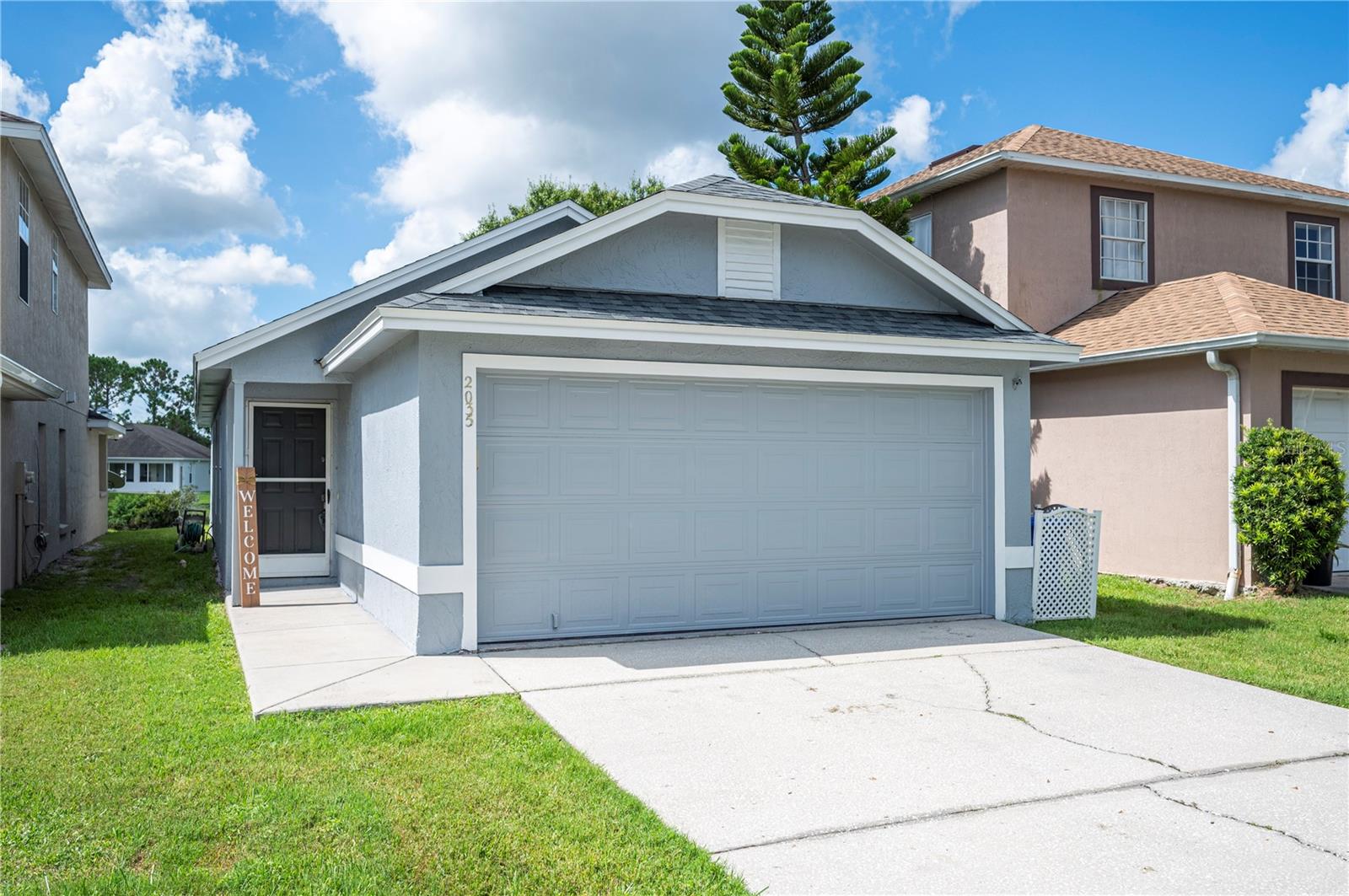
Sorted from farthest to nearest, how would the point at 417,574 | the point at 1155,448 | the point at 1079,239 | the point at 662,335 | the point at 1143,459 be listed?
the point at 1079,239 → the point at 1143,459 → the point at 1155,448 → the point at 662,335 → the point at 417,574

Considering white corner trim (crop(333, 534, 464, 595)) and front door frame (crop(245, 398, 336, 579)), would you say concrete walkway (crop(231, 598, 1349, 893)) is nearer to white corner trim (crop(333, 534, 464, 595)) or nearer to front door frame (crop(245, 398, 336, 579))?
white corner trim (crop(333, 534, 464, 595))

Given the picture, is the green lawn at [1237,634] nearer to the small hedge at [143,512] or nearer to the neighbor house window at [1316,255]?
the neighbor house window at [1316,255]

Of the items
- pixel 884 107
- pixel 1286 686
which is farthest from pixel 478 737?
pixel 884 107

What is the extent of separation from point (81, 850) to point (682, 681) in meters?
4.00

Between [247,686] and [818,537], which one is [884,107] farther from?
[247,686]

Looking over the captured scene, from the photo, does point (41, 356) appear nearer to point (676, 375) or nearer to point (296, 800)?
point (676, 375)

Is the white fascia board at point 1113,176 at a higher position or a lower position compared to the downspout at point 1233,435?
higher

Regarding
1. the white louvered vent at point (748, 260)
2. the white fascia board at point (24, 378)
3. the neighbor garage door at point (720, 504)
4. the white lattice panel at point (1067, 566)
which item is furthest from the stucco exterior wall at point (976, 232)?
the white fascia board at point (24, 378)

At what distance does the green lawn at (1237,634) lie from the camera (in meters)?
7.64

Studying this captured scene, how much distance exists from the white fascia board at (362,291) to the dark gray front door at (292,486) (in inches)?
52.8

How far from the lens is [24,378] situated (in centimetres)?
961

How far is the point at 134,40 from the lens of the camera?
42.7ft

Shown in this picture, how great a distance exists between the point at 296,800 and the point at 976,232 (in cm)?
1392

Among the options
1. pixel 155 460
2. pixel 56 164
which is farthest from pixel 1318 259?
pixel 155 460
